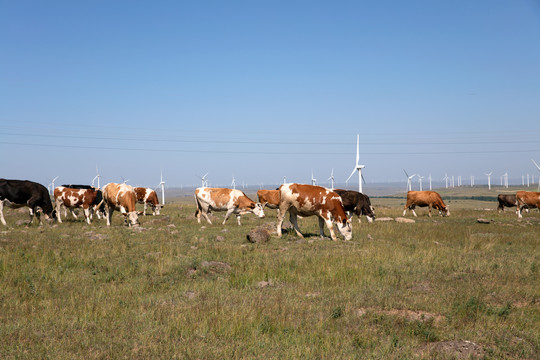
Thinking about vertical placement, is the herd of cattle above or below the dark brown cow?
above

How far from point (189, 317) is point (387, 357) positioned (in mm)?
3352

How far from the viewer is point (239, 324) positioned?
6.91m

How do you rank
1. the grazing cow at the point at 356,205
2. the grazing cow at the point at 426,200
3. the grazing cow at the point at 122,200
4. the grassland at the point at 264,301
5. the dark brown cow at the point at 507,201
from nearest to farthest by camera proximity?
the grassland at the point at 264,301 → the grazing cow at the point at 122,200 → the grazing cow at the point at 356,205 → the grazing cow at the point at 426,200 → the dark brown cow at the point at 507,201

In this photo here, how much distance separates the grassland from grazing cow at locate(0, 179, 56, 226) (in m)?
7.88

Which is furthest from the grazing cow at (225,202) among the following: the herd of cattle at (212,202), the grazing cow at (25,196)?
the grazing cow at (25,196)

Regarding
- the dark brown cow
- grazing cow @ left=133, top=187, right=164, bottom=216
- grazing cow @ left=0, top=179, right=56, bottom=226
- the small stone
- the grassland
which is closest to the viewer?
the grassland

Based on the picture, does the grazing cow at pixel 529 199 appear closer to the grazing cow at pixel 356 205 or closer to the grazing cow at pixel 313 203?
the grazing cow at pixel 356 205

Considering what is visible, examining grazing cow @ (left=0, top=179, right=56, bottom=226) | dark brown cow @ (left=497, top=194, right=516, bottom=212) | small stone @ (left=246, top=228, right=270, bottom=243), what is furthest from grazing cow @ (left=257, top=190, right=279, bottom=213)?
dark brown cow @ (left=497, top=194, right=516, bottom=212)

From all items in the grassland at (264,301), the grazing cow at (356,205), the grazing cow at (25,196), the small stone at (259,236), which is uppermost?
the grazing cow at (25,196)

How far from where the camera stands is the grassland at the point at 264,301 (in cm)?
623

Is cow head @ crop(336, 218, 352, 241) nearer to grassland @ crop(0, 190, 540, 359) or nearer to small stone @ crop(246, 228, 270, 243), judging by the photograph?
grassland @ crop(0, 190, 540, 359)

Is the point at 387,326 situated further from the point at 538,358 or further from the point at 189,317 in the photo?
the point at 189,317

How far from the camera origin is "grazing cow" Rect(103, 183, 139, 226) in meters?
21.2

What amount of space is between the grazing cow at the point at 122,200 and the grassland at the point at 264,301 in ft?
20.6
